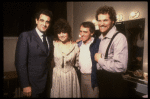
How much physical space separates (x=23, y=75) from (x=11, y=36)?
2.09 meters

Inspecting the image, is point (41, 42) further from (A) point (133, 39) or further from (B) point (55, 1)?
(B) point (55, 1)

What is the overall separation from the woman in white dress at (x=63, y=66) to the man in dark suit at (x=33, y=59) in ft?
0.70

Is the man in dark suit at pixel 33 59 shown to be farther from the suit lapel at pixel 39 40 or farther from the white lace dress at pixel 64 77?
the white lace dress at pixel 64 77

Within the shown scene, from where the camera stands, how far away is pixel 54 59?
1.62m

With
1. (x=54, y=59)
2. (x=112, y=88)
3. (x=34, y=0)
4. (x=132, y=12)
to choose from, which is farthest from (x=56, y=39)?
(x=132, y=12)

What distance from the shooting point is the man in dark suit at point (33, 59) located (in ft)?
3.98

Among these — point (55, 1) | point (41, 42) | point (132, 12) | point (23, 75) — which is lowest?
point (23, 75)

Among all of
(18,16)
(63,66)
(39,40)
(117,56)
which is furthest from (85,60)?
(18,16)

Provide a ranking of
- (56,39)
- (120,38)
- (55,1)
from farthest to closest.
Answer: (55,1), (56,39), (120,38)

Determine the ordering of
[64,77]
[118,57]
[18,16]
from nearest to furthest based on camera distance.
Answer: [118,57] < [64,77] < [18,16]

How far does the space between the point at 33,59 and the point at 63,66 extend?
1.76ft

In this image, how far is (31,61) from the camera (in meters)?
1.30

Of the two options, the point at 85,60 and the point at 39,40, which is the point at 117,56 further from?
the point at 39,40

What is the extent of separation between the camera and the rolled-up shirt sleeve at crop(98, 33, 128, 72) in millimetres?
1166
